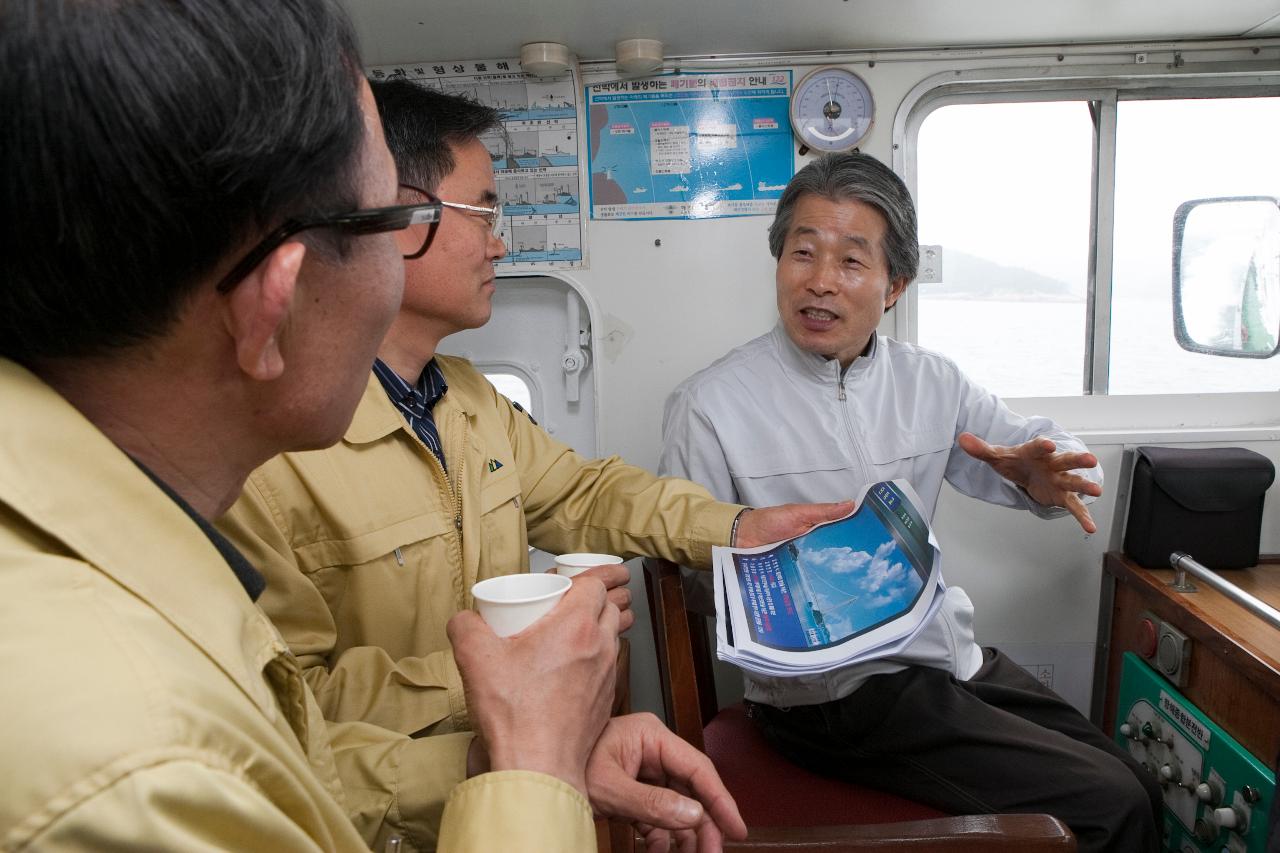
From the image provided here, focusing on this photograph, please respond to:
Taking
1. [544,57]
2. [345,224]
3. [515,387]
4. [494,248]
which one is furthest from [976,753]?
[544,57]

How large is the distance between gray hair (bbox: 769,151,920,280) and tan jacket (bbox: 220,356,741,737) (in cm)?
78

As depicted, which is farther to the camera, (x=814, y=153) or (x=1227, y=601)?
(x=814, y=153)

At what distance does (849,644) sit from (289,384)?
94cm

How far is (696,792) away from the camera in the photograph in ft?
3.32

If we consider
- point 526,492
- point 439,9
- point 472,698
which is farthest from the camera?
point 439,9

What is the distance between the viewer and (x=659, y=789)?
927 millimetres

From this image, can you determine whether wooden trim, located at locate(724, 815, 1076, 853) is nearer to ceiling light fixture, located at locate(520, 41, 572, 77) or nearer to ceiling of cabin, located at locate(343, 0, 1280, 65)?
ceiling of cabin, located at locate(343, 0, 1280, 65)

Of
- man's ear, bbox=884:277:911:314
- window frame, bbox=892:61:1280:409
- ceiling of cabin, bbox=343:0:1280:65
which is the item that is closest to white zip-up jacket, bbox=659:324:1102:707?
man's ear, bbox=884:277:911:314

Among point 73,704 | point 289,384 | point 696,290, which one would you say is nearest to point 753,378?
point 696,290

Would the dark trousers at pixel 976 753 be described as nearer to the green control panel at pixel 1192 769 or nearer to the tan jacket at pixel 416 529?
the green control panel at pixel 1192 769

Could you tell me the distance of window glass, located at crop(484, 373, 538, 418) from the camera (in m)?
2.56

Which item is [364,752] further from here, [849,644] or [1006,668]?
[1006,668]

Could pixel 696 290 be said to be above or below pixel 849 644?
above

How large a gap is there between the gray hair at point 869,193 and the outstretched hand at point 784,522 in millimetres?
703
